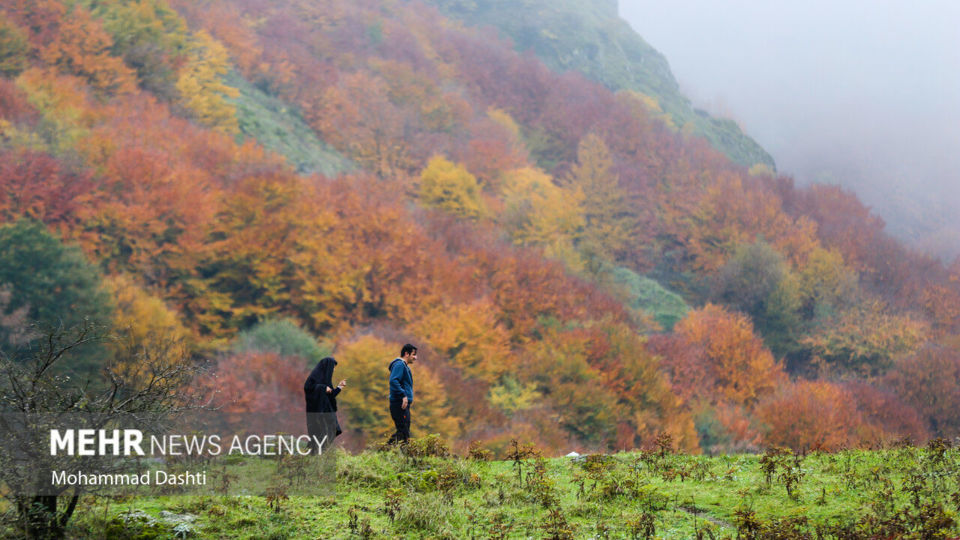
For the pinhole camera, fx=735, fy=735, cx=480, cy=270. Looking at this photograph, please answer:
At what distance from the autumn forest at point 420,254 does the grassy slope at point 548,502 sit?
7.78 feet

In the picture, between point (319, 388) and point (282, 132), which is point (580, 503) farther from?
point (282, 132)

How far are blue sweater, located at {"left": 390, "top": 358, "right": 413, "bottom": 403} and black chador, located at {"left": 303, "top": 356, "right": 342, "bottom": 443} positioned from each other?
76 centimetres

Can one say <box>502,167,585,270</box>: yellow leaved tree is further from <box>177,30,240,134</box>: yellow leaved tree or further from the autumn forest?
<box>177,30,240,134</box>: yellow leaved tree

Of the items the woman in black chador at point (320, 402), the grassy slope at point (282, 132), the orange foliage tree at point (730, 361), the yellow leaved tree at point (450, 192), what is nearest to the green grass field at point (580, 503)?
the woman in black chador at point (320, 402)

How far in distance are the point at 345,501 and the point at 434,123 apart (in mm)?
80588

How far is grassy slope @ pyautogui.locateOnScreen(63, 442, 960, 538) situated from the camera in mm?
7641

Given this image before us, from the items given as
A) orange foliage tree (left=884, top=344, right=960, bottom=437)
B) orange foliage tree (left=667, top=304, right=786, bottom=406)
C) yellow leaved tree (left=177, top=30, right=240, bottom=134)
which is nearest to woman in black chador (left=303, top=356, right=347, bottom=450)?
orange foliage tree (left=667, top=304, right=786, bottom=406)

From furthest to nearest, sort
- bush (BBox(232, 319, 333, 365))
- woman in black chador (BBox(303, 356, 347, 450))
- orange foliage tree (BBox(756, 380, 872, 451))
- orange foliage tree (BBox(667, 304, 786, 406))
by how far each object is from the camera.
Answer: orange foliage tree (BBox(667, 304, 786, 406))
orange foliage tree (BBox(756, 380, 872, 451))
bush (BBox(232, 319, 333, 365))
woman in black chador (BBox(303, 356, 347, 450))

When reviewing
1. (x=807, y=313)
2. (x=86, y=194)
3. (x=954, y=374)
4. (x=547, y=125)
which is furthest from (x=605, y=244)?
(x=86, y=194)

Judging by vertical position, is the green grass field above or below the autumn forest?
below

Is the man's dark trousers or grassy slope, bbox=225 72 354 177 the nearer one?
the man's dark trousers

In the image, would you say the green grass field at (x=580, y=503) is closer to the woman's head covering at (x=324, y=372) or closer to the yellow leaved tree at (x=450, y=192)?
the woman's head covering at (x=324, y=372)

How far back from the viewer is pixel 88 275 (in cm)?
3341

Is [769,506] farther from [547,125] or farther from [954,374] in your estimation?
[547,125]
